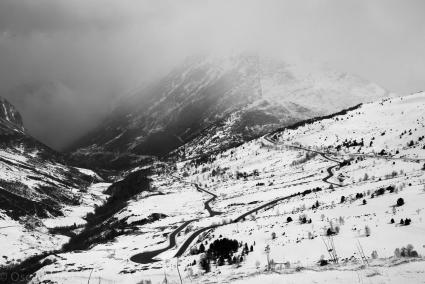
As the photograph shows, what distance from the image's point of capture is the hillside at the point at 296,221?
34.9 metres

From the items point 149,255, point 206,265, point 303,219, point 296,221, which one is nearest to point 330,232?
point 303,219

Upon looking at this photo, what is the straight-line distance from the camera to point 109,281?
5550 cm

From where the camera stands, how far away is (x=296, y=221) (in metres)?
61.3

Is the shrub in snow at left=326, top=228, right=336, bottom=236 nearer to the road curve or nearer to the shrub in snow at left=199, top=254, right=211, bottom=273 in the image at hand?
the shrub in snow at left=199, top=254, right=211, bottom=273

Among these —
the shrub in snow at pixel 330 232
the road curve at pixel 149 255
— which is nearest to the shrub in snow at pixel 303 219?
the shrub in snow at pixel 330 232

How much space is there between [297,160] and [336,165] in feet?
101

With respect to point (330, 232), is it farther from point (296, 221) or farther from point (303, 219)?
point (296, 221)

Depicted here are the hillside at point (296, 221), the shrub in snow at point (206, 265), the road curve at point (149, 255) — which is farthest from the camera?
the road curve at point (149, 255)

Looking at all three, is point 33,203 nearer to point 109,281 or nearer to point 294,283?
point 109,281

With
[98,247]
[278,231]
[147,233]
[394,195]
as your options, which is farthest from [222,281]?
[147,233]

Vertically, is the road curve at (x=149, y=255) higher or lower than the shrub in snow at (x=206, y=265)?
higher

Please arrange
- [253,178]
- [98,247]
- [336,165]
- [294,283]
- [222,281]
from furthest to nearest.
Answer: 1. [253,178]
2. [336,165]
3. [98,247]
4. [222,281]
5. [294,283]

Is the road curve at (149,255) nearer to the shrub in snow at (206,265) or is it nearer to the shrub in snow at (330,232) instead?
the shrub in snow at (206,265)

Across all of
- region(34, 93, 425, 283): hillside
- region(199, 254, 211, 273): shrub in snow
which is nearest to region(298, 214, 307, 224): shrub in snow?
region(34, 93, 425, 283): hillside
